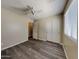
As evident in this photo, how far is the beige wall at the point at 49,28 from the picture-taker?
7.06 metres

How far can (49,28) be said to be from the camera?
7734 mm

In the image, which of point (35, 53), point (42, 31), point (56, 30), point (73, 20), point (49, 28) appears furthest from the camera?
point (42, 31)

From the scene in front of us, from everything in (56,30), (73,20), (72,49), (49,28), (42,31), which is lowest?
(72,49)

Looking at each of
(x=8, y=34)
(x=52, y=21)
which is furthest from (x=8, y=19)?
(x=52, y=21)

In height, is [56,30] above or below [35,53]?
above

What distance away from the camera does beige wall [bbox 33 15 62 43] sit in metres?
7.06

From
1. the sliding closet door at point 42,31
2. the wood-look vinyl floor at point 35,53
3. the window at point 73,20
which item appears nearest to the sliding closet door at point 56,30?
the sliding closet door at point 42,31

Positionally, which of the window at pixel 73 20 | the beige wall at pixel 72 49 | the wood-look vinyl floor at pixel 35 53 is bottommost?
the wood-look vinyl floor at pixel 35 53

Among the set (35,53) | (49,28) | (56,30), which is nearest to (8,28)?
(35,53)

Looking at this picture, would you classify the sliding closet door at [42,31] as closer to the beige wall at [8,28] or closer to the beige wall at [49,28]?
the beige wall at [49,28]

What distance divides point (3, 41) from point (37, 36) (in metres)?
4.55

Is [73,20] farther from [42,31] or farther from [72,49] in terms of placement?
[42,31]

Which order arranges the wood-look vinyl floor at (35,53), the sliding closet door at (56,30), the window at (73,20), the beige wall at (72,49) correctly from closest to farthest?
the beige wall at (72,49) < the window at (73,20) < the wood-look vinyl floor at (35,53) < the sliding closet door at (56,30)

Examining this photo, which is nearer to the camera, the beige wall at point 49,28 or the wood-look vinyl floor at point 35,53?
the wood-look vinyl floor at point 35,53
